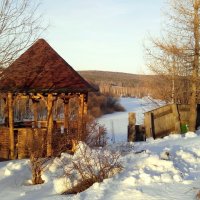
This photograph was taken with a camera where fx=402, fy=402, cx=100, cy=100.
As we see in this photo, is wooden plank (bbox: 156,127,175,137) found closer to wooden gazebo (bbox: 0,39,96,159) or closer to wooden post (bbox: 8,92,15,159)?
wooden gazebo (bbox: 0,39,96,159)

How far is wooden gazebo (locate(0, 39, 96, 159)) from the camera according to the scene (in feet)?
43.4

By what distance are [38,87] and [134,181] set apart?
6.16 m

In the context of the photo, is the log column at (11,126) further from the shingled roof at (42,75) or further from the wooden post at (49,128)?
the wooden post at (49,128)

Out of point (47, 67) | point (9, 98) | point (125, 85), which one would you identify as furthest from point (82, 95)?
point (125, 85)

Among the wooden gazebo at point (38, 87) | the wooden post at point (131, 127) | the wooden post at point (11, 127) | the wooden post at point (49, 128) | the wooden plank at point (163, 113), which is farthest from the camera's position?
the wooden plank at point (163, 113)

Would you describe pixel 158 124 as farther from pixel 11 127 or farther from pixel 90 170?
pixel 90 170

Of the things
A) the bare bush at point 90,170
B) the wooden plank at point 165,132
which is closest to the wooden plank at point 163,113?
the wooden plank at point 165,132

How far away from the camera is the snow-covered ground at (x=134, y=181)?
7.69 meters

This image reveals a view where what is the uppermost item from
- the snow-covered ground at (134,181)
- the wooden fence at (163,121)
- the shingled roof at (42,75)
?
the shingled roof at (42,75)

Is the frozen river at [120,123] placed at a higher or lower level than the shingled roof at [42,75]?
lower

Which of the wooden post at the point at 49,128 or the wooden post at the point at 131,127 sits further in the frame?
the wooden post at the point at 131,127

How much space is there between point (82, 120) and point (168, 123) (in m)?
6.53

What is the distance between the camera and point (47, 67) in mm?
14242

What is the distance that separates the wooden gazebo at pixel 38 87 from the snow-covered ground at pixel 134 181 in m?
1.79
